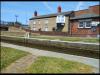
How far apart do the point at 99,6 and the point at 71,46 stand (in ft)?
81.2

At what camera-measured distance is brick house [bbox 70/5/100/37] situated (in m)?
39.0

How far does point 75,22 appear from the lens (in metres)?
44.1

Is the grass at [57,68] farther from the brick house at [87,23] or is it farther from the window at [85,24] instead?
the window at [85,24]

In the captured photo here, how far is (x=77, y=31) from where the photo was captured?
4331 cm

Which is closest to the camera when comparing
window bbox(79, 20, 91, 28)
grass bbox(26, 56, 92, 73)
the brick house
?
grass bbox(26, 56, 92, 73)

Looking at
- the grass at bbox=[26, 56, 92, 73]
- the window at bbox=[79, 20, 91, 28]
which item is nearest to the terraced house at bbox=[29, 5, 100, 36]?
the window at bbox=[79, 20, 91, 28]

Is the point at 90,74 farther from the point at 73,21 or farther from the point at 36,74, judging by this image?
the point at 73,21

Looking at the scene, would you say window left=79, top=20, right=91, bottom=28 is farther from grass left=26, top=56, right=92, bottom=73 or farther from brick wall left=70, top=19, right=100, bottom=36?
grass left=26, top=56, right=92, bottom=73

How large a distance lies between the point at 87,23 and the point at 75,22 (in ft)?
12.0

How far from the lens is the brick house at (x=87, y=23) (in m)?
39.0

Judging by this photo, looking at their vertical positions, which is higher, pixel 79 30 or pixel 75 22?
pixel 75 22

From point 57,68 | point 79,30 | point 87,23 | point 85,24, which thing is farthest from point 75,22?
point 57,68

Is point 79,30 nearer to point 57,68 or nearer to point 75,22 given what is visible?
point 75,22

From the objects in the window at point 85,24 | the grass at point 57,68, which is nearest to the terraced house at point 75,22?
the window at point 85,24
